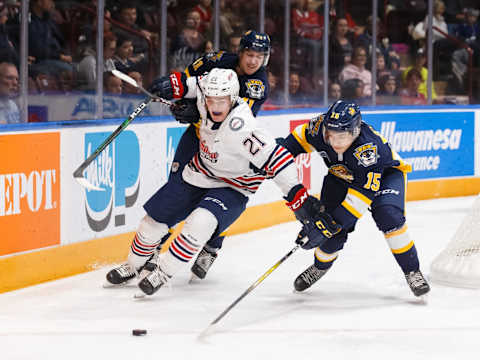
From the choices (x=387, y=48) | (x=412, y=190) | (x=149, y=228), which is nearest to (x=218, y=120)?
(x=149, y=228)

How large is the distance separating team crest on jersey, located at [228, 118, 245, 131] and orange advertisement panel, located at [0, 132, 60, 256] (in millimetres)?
1138

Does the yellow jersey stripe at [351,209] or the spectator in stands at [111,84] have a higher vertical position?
the spectator in stands at [111,84]

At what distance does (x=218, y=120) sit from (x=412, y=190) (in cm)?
438

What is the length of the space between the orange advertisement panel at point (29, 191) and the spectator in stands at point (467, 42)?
528 cm

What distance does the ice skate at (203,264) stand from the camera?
4934 mm

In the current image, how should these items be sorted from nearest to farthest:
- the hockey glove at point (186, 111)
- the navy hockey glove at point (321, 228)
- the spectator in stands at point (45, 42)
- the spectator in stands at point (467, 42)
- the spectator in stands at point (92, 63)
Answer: the navy hockey glove at point (321, 228), the hockey glove at point (186, 111), the spectator in stands at point (45, 42), the spectator in stands at point (92, 63), the spectator in stands at point (467, 42)

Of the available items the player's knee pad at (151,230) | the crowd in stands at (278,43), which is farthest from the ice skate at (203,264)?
the crowd in stands at (278,43)

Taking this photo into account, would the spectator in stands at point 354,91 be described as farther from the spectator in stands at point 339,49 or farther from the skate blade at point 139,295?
the skate blade at point 139,295

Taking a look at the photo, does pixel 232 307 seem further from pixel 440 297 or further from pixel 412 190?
pixel 412 190

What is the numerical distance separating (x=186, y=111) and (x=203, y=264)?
890 millimetres

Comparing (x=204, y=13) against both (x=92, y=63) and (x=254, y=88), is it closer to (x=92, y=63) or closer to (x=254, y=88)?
(x=92, y=63)

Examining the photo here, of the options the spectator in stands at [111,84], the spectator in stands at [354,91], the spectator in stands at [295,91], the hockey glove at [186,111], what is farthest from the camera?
the spectator in stands at [354,91]

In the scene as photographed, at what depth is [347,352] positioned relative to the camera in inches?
138

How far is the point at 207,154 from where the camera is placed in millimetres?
4430
